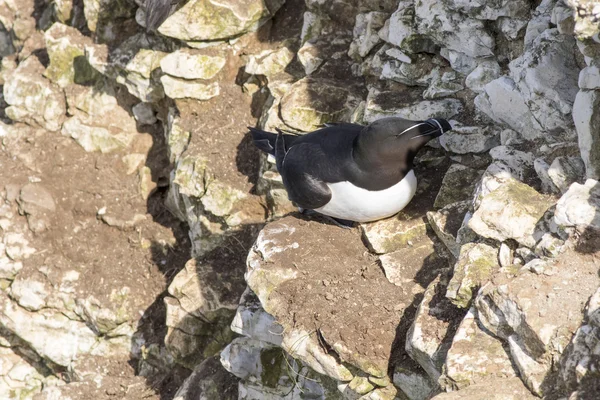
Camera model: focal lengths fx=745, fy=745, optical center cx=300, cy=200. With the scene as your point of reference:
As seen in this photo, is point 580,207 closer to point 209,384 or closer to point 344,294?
point 344,294

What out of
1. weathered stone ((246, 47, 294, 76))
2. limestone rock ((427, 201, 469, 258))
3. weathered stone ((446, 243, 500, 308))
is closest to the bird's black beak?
limestone rock ((427, 201, 469, 258))

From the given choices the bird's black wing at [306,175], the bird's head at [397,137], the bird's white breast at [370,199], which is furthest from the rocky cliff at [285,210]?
the bird's head at [397,137]

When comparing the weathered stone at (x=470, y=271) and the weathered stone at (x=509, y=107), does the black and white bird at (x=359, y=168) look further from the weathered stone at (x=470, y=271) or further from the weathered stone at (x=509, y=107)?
the weathered stone at (x=470, y=271)

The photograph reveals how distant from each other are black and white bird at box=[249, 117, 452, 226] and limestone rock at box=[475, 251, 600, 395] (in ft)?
5.79

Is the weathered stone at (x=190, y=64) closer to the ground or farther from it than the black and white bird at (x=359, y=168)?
closer to the ground

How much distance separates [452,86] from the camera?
6.99m

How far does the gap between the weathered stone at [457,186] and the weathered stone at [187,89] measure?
163 inches

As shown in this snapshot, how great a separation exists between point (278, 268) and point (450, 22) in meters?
2.78

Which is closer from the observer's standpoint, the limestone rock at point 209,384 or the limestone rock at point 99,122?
the limestone rock at point 209,384

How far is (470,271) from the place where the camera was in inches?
200

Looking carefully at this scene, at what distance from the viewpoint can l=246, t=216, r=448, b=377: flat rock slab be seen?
548 cm

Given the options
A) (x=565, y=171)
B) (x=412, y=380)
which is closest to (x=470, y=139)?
(x=565, y=171)

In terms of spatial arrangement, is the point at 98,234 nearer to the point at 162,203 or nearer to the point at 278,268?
the point at 162,203

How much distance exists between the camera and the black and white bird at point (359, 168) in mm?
6188
